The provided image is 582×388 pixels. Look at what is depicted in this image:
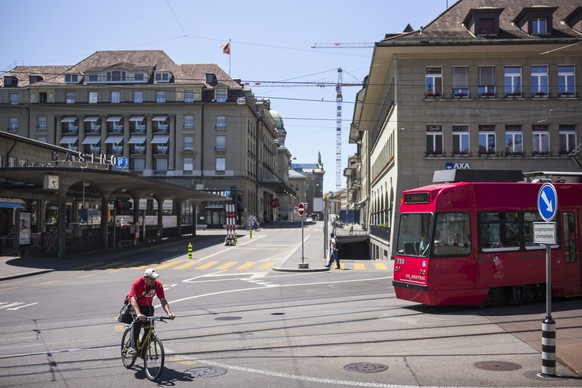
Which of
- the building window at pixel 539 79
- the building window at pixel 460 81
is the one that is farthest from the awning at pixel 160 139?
the building window at pixel 539 79

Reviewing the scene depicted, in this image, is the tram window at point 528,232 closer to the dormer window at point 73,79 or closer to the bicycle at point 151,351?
the bicycle at point 151,351

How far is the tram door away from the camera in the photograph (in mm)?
15570

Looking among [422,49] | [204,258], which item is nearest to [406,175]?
[422,49]

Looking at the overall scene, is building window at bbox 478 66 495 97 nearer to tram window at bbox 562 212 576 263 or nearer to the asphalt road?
the asphalt road

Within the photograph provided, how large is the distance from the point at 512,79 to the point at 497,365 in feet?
92.7

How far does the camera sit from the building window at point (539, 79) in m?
33.3

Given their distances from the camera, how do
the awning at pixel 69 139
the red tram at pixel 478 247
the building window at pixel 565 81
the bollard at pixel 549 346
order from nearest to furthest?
the bollard at pixel 549 346
the red tram at pixel 478 247
the building window at pixel 565 81
the awning at pixel 69 139

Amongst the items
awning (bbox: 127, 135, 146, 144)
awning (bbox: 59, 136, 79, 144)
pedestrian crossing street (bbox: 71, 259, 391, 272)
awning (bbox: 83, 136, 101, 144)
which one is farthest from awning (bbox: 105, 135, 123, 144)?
pedestrian crossing street (bbox: 71, 259, 391, 272)

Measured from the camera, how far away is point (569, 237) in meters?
15.7

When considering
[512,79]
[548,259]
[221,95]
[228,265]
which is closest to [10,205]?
[228,265]

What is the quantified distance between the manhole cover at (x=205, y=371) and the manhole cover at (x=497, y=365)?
4.05 m

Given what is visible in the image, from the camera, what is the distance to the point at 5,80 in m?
83.8

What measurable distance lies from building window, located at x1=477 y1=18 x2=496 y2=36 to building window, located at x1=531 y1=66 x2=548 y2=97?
137 inches

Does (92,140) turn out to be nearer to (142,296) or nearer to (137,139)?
→ (137,139)
